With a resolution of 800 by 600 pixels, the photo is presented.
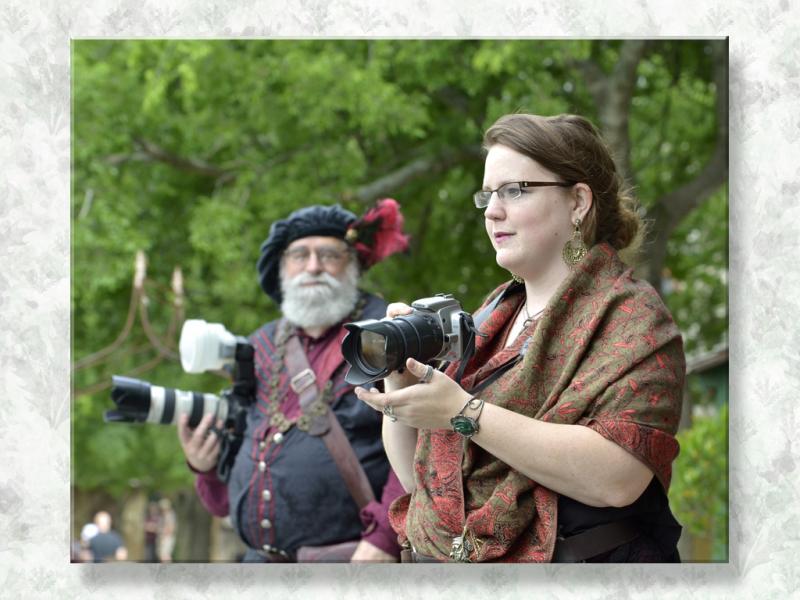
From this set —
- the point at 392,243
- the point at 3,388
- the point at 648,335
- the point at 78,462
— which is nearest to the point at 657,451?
the point at 648,335

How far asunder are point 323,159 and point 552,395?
143 inches

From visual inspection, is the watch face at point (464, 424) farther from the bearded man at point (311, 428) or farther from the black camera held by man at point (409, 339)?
the bearded man at point (311, 428)

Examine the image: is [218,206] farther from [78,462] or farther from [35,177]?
[78,462]

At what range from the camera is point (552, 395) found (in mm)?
1520

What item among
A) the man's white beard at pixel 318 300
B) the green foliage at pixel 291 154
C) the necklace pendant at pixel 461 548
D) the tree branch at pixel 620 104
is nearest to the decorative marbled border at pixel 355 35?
the necklace pendant at pixel 461 548

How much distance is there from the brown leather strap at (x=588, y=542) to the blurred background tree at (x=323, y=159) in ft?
8.30

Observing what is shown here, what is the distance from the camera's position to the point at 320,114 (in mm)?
4605

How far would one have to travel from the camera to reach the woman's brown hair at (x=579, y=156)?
1.57m

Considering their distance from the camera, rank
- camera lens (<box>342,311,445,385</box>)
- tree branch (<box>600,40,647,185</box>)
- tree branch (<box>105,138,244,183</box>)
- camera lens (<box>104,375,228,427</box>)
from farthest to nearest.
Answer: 1. tree branch (<box>105,138,244,183</box>)
2. tree branch (<box>600,40,647,185</box>)
3. camera lens (<box>104,375,228,427</box>)
4. camera lens (<box>342,311,445,385</box>)

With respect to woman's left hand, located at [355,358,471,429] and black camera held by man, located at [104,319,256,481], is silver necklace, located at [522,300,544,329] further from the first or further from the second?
black camera held by man, located at [104,319,256,481]

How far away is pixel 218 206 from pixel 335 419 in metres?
2.92

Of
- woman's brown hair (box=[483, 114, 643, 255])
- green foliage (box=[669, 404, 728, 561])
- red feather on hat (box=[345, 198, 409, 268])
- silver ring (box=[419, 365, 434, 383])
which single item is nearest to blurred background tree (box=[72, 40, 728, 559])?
green foliage (box=[669, 404, 728, 561])

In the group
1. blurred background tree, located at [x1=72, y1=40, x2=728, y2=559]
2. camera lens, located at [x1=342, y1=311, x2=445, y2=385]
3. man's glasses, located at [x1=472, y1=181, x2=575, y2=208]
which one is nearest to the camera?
camera lens, located at [x1=342, y1=311, x2=445, y2=385]

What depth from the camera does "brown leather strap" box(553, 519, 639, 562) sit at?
1.55 m
